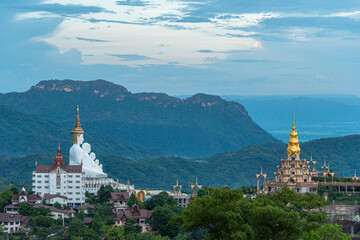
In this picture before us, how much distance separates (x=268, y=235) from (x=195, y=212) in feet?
14.1

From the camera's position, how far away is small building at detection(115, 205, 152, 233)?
79.8m

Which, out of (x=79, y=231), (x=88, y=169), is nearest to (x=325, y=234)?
(x=79, y=231)

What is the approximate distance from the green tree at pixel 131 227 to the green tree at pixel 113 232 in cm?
105

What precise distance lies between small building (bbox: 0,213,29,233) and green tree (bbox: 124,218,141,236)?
10.1m

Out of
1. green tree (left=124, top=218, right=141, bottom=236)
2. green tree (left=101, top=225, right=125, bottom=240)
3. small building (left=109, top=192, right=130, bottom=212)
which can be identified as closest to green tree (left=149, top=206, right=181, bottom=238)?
green tree (left=124, top=218, right=141, bottom=236)

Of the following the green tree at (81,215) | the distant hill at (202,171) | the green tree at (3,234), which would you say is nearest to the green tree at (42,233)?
the green tree at (3,234)

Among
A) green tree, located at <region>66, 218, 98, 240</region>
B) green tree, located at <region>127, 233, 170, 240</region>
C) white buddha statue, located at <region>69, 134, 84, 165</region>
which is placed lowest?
green tree, located at <region>127, 233, 170, 240</region>

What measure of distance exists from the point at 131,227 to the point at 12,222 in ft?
38.4

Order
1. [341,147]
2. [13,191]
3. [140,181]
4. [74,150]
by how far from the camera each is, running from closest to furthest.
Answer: [13,191] → [74,150] → [140,181] → [341,147]

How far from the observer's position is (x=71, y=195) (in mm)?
89500

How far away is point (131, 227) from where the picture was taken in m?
77.9

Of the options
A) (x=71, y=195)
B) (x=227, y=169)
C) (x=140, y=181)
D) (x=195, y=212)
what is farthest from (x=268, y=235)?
(x=227, y=169)

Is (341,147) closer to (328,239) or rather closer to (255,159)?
(255,159)

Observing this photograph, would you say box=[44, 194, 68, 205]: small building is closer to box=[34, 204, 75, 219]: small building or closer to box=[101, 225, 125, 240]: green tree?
box=[34, 204, 75, 219]: small building
